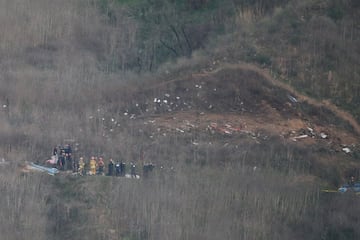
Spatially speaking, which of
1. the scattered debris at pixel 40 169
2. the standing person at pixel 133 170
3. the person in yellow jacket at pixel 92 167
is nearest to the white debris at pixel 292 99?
the standing person at pixel 133 170

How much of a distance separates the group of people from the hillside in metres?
0.18

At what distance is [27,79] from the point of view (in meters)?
25.7

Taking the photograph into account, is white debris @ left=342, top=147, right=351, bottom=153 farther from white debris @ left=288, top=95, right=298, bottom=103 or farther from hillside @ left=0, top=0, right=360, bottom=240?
white debris @ left=288, top=95, right=298, bottom=103

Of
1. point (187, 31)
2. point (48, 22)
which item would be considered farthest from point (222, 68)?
point (48, 22)

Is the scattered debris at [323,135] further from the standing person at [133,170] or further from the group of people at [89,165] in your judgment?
the standing person at [133,170]

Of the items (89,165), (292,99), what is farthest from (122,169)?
(292,99)

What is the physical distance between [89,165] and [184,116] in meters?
2.86

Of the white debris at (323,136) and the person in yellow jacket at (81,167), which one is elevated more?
the white debris at (323,136)

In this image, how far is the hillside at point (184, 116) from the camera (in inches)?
833

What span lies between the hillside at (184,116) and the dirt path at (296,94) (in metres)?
0.04

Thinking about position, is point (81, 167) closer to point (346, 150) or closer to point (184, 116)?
point (184, 116)

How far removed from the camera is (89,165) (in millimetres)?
22562

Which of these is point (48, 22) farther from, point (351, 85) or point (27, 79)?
point (351, 85)

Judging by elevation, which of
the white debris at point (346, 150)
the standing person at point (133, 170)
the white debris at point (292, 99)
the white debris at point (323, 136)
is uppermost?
the white debris at point (292, 99)
